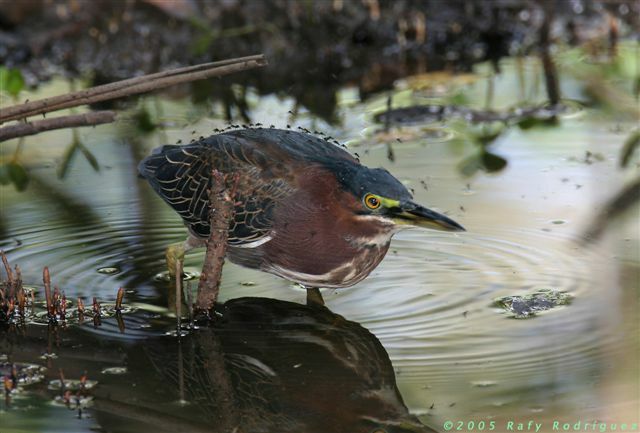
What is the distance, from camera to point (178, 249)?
19.0ft

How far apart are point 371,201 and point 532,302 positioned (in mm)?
948

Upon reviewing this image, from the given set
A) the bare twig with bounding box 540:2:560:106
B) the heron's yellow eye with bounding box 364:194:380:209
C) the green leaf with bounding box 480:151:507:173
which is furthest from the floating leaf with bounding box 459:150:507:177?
the heron's yellow eye with bounding box 364:194:380:209

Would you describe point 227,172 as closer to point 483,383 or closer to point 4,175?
point 483,383

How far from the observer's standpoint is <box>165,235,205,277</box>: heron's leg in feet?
18.9

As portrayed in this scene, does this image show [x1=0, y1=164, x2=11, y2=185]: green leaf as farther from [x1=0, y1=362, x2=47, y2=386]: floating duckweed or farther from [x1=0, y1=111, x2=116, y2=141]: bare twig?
[x1=0, y1=362, x2=47, y2=386]: floating duckweed

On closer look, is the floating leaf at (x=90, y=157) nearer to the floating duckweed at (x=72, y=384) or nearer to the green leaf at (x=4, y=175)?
the green leaf at (x=4, y=175)

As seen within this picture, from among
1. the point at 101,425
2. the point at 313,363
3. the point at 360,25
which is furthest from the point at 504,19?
the point at 101,425

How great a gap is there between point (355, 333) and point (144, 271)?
4.45 feet

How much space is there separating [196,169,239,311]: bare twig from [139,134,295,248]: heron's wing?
0.20 metres

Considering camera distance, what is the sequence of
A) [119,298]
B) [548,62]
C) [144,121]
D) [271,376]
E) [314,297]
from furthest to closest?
[548,62]
[144,121]
[314,297]
[119,298]
[271,376]

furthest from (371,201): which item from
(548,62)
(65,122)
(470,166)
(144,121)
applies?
(548,62)

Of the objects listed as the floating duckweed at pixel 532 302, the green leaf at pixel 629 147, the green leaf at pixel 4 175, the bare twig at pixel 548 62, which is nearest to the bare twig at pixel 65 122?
the green leaf at pixel 4 175

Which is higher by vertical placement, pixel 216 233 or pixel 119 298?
pixel 216 233

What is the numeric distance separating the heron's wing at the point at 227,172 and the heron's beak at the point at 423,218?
675 mm
